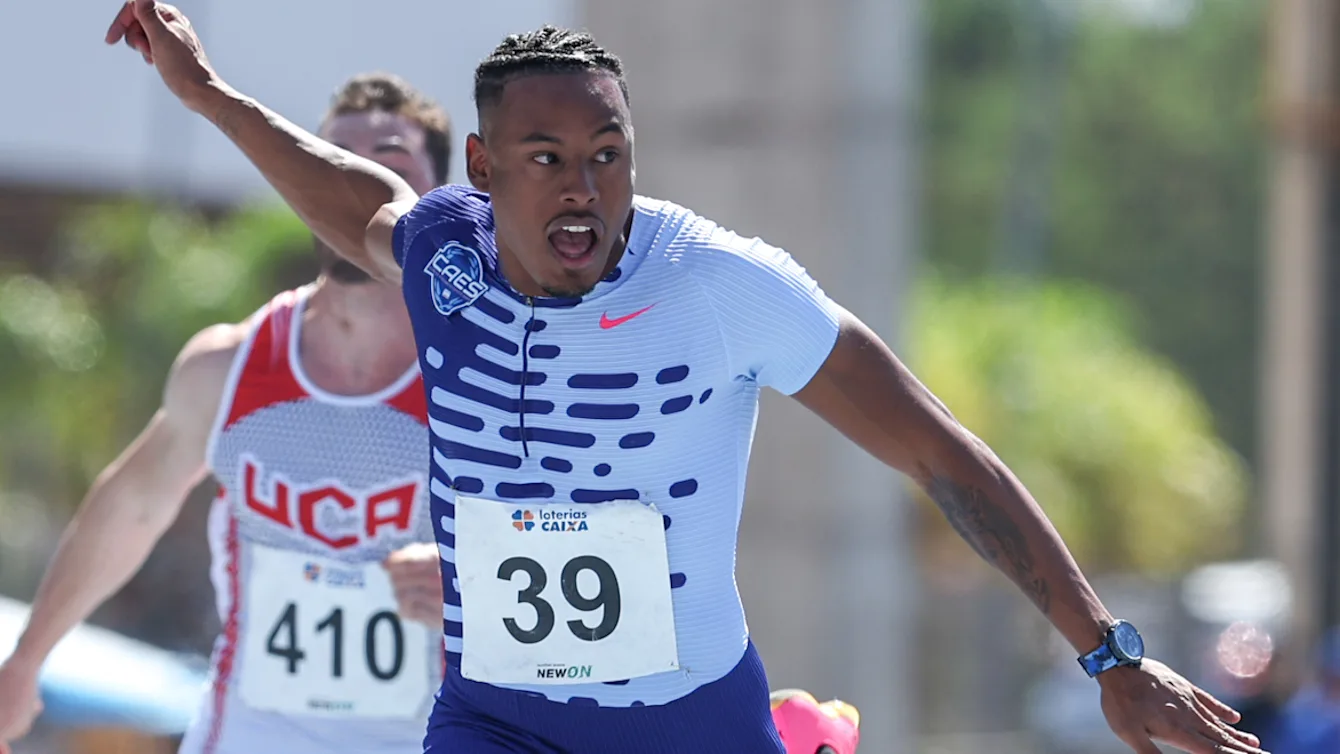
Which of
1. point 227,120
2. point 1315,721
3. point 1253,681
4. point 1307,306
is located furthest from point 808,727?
point 1307,306

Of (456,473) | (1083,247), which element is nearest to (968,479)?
(456,473)

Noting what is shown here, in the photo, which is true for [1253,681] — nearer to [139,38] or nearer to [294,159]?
[294,159]

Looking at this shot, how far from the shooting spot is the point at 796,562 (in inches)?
493

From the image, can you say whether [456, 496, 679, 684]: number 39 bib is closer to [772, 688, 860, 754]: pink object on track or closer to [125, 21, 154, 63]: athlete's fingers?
[772, 688, 860, 754]: pink object on track

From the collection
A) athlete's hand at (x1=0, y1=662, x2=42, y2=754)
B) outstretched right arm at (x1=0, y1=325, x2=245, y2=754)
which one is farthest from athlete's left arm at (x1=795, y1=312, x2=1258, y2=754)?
athlete's hand at (x1=0, y1=662, x2=42, y2=754)

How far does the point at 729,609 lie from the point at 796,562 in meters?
9.22

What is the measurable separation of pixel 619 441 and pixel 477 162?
0.55m

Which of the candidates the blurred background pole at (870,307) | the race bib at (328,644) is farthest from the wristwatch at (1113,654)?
the blurred background pole at (870,307)

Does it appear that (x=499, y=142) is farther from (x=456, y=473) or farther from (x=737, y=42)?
(x=737, y=42)

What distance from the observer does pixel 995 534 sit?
3.27 meters

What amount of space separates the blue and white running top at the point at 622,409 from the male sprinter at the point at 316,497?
3.41ft

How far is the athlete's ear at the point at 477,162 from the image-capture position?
3383 millimetres

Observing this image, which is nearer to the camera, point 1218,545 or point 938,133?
point 1218,545

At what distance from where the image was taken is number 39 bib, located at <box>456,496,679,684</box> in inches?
129
